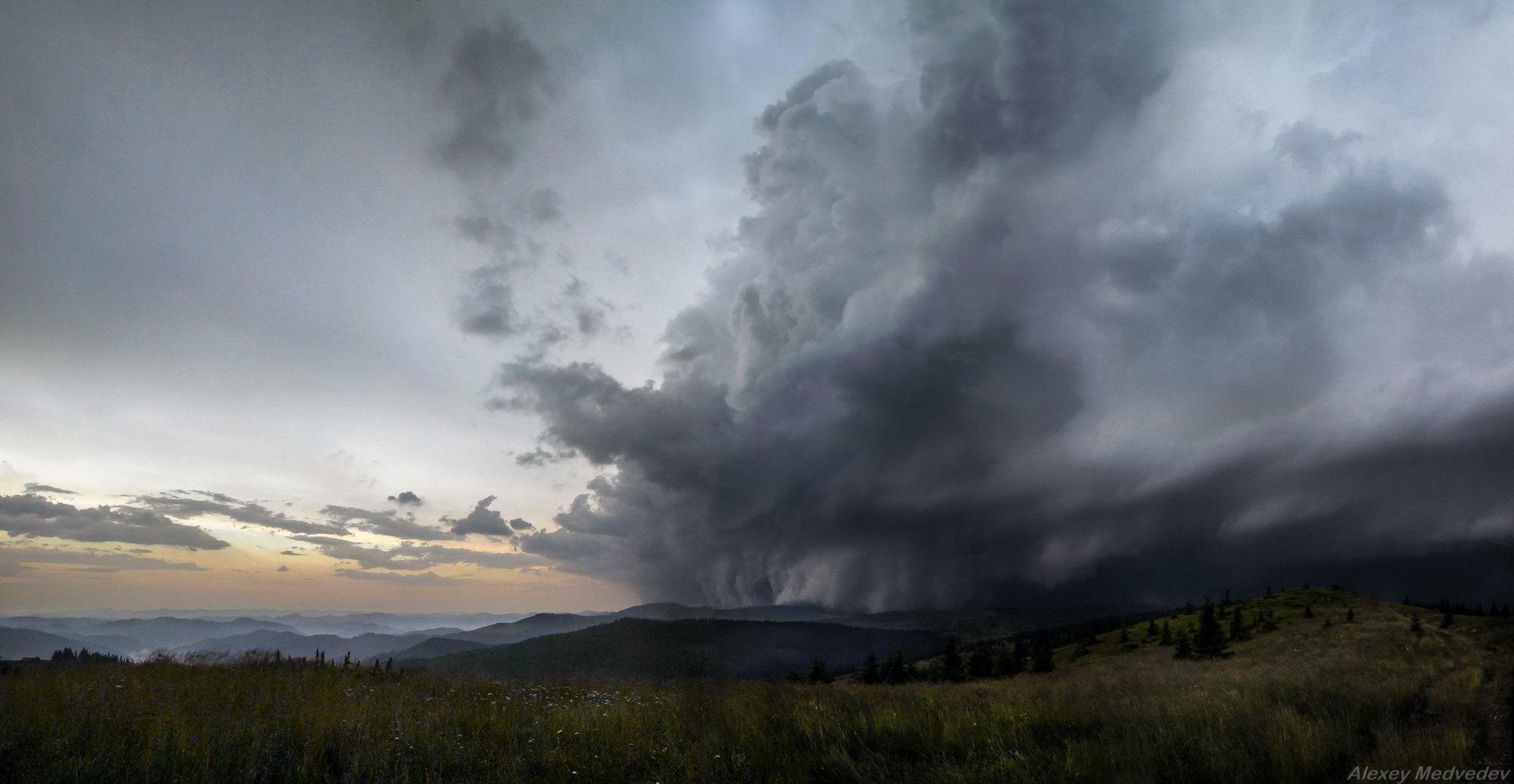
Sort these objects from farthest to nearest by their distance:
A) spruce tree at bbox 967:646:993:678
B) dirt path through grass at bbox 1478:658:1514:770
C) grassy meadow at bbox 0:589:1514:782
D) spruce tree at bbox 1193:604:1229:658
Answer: spruce tree at bbox 967:646:993:678, spruce tree at bbox 1193:604:1229:658, grassy meadow at bbox 0:589:1514:782, dirt path through grass at bbox 1478:658:1514:770

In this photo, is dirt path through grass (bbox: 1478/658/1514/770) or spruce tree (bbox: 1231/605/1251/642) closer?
dirt path through grass (bbox: 1478/658/1514/770)

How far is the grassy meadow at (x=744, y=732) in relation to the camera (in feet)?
20.3

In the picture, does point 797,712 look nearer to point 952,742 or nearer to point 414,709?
point 952,742

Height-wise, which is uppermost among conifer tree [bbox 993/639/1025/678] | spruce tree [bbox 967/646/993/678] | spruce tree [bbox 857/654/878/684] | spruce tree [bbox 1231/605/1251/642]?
spruce tree [bbox 1231/605/1251/642]

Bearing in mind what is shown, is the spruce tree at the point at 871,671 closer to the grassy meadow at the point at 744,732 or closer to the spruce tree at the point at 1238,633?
the spruce tree at the point at 1238,633

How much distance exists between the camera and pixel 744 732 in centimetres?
823

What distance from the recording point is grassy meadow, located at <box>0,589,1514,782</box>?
6176mm

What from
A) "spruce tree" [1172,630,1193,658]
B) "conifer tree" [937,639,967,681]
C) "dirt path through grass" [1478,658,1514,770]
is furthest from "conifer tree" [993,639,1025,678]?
"dirt path through grass" [1478,658,1514,770]

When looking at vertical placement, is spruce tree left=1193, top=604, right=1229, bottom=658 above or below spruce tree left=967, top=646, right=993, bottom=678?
above

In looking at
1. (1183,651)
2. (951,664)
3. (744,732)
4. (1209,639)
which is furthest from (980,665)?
(744,732)

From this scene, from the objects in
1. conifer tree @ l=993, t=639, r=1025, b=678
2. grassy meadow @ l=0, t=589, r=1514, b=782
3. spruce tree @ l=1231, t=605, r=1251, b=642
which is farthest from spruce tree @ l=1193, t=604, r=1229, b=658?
grassy meadow @ l=0, t=589, r=1514, b=782

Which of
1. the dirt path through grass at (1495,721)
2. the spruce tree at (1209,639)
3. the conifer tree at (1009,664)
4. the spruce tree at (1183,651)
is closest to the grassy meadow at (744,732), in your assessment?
the dirt path through grass at (1495,721)

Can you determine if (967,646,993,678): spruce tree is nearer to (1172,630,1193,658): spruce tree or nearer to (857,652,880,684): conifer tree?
(857,652,880,684): conifer tree

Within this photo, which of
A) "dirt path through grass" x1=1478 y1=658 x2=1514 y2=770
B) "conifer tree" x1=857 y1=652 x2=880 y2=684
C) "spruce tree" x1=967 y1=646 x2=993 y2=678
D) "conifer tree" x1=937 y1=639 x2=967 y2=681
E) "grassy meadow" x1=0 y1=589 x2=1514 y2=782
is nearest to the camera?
"dirt path through grass" x1=1478 y1=658 x2=1514 y2=770
